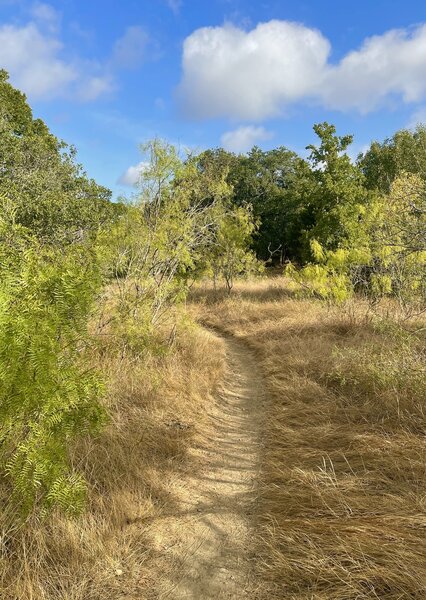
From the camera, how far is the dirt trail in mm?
2562

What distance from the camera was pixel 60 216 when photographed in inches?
399

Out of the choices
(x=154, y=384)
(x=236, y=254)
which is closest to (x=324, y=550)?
(x=154, y=384)

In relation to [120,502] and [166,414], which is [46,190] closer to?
[166,414]

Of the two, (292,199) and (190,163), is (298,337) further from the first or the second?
(292,199)

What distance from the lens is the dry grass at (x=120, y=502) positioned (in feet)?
7.97

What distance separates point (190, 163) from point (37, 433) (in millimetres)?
5991

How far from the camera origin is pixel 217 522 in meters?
3.22

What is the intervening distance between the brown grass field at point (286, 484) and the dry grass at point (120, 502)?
10mm

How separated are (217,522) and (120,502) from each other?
0.81m

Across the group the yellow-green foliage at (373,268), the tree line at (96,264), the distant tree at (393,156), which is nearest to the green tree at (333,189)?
the tree line at (96,264)

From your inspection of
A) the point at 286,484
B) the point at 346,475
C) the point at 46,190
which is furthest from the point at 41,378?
the point at 46,190

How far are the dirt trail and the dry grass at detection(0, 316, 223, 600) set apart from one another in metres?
0.14

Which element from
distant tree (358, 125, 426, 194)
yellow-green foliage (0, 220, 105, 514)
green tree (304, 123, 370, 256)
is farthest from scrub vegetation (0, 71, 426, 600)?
distant tree (358, 125, 426, 194)

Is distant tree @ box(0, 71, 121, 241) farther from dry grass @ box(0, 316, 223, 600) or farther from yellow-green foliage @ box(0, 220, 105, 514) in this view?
yellow-green foliage @ box(0, 220, 105, 514)
